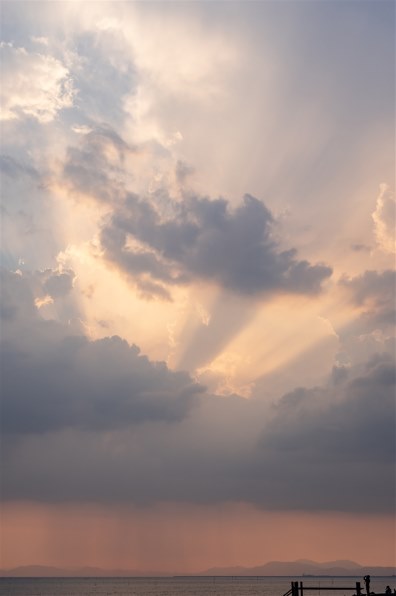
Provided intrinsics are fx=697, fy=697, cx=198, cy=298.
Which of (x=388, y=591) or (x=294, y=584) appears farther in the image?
(x=388, y=591)

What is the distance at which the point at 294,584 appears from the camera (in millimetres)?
56844

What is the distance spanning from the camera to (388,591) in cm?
6200

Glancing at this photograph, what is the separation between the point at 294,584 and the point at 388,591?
425 inches
